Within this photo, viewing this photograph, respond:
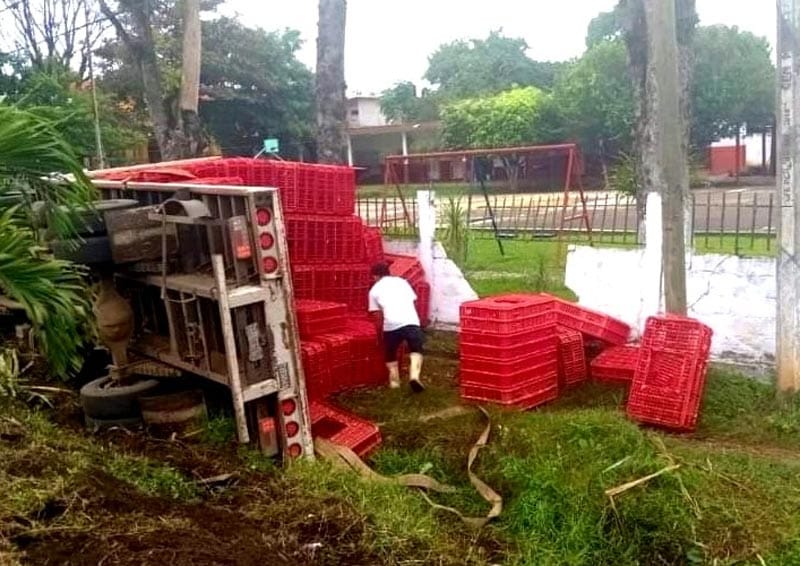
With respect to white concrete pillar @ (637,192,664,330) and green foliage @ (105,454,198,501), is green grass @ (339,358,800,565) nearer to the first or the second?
white concrete pillar @ (637,192,664,330)

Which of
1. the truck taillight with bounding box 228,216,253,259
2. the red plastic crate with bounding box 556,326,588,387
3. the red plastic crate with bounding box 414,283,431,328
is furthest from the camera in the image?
the red plastic crate with bounding box 414,283,431,328

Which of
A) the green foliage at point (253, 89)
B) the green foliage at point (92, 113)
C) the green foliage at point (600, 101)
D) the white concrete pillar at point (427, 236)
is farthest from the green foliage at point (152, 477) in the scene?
the green foliage at point (253, 89)

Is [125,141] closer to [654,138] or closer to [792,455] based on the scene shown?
[654,138]

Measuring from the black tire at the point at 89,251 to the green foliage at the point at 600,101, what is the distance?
2830 cm

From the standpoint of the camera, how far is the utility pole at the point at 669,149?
22.0 ft

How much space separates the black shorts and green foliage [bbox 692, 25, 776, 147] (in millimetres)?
27975

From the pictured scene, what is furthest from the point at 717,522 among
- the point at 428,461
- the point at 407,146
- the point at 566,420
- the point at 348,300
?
the point at 407,146

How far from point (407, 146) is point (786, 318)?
3467 cm

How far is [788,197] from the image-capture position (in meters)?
6.07

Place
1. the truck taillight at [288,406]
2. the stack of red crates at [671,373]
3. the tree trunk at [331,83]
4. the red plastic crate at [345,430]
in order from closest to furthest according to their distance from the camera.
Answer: the truck taillight at [288,406]
the red plastic crate at [345,430]
the stack of red crates at [671,373]
the tree trunk at [331,83]

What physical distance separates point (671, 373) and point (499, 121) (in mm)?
29537

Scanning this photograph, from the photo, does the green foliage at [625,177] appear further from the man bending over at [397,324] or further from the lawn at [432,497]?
the lawn at [432,497]

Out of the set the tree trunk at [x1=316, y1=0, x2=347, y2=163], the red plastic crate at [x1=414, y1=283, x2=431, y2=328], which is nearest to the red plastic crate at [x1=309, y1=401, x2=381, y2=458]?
the red plastic crate at [x1=414, y1=283, x2=431, y2=328]

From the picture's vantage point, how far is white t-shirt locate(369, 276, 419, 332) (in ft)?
24.1
